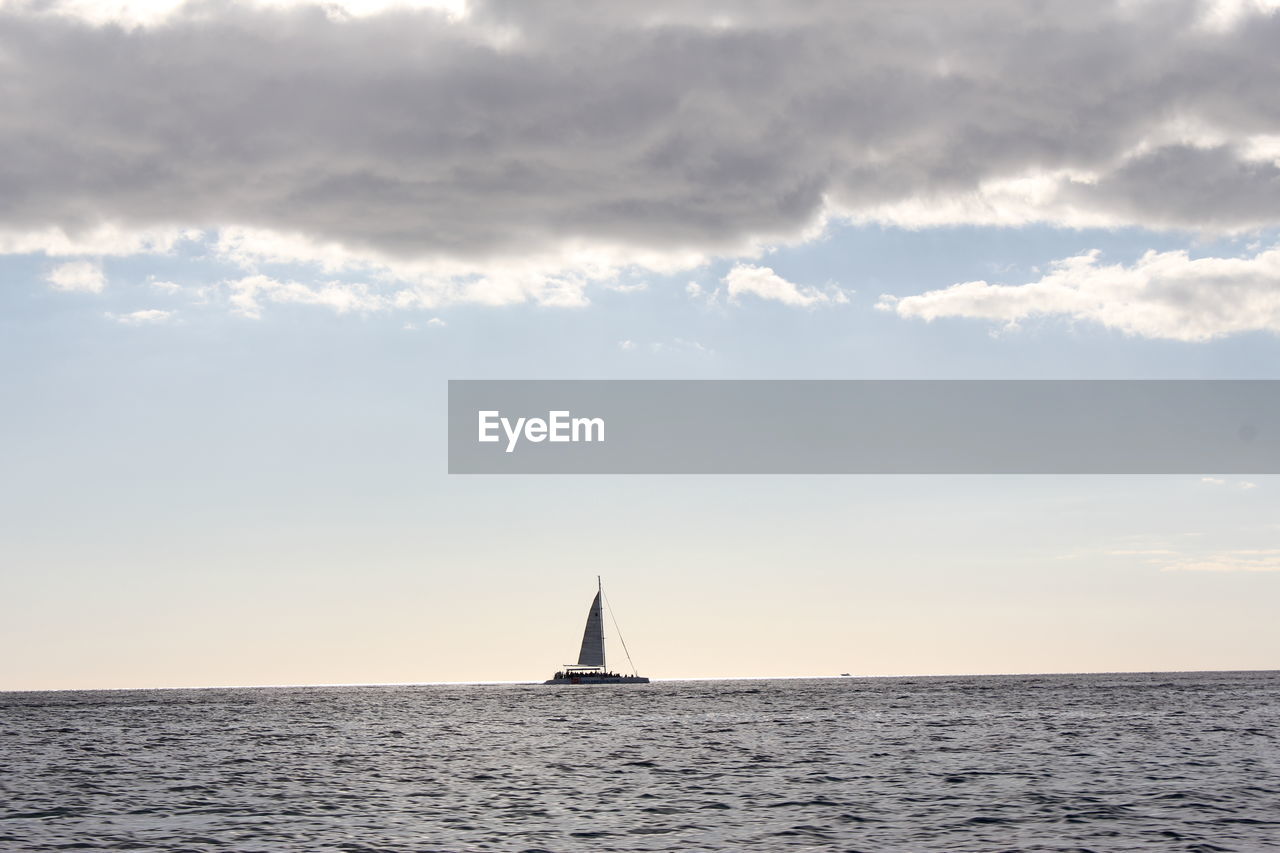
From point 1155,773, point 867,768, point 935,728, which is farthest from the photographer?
point 935,728

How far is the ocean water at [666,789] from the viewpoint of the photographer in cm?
4156

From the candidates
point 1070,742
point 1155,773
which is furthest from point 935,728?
point 1155,773

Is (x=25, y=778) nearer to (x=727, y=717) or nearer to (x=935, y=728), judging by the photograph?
(x=935, y=728)

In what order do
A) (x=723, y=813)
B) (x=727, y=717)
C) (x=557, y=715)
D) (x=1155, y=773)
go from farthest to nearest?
(x=557, y=715) → (x=727, y=717) → (x=1155, y=773) → (x=723, y=813)

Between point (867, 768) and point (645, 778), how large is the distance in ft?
42.4

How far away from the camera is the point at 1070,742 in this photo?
83.9m

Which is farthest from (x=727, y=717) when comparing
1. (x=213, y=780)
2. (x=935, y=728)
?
(x=213, y=780)

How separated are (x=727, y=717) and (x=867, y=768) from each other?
66.9 metres

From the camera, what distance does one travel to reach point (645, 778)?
6141cm

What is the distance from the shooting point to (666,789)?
184ft

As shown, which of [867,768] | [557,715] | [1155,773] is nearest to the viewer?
[1155,773]

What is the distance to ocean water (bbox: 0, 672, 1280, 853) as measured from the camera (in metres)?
41.6

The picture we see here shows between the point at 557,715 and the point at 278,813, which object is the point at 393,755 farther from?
the point at 557,715

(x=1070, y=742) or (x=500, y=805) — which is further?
(x=1070, y=742)
